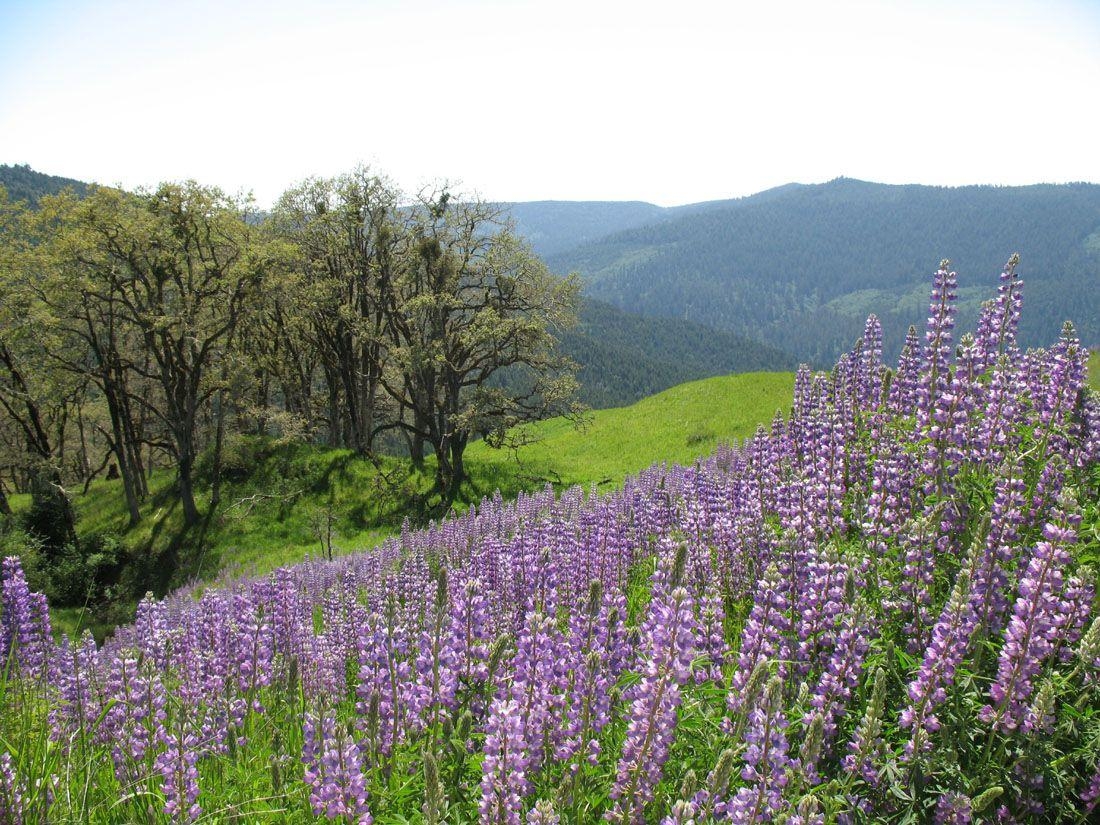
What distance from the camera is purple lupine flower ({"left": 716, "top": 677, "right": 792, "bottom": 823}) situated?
2.90 meters

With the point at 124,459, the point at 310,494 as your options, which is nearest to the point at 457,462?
the point at 310,494

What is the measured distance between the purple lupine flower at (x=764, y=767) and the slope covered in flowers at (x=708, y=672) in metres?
0.02

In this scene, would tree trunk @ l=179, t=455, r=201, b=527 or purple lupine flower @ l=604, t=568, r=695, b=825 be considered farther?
tree trunk @ l=179, t=455, r=201, b=527

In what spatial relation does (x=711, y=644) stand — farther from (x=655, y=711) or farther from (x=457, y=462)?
(x=457, y=462)

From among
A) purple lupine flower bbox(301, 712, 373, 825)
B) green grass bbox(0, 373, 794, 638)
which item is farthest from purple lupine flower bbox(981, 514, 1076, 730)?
green grass bbox(0, 373, 794, 638)

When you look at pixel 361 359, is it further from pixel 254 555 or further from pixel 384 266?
pixel 254 555

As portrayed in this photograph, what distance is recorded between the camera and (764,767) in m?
2.87

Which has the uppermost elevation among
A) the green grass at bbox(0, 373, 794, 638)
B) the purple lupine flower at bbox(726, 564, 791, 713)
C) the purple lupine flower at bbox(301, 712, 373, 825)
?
the purple lupine flower at bbox(726, 564, 791, 713)

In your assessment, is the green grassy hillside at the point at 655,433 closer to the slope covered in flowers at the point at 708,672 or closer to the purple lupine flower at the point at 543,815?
the slope covered in flowers at the point at 708,672

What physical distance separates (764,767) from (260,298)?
→ 30.4m

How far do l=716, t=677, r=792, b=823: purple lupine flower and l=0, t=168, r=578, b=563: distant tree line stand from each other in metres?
23.1

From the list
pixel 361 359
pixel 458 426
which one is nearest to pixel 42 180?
pixel 361 359

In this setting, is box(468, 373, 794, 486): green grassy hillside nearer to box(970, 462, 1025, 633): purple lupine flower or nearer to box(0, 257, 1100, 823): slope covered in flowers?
box(0, 257, 1100, 823): slope covered in flowers

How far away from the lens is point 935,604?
4773 millimetres
